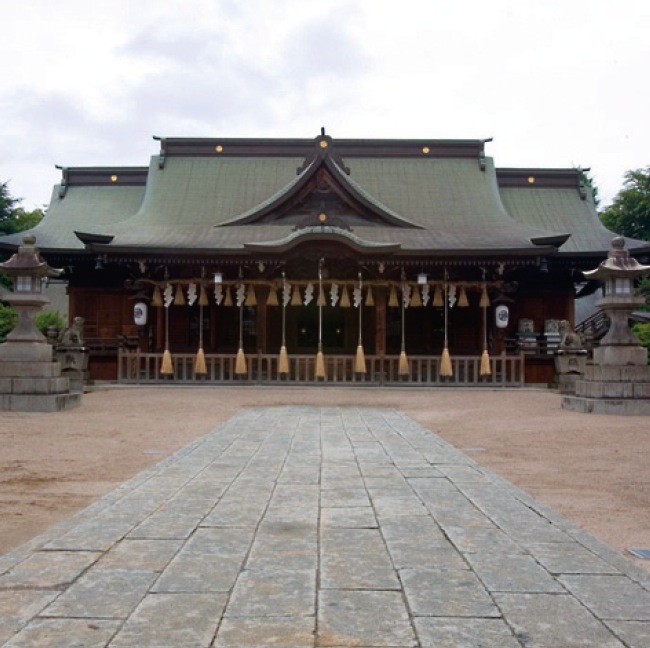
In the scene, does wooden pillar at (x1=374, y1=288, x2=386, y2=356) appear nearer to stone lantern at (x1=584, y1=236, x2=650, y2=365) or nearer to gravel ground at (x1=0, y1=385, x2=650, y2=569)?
gravel ground at (x1=0, y1=385, x2=650, y2=569)

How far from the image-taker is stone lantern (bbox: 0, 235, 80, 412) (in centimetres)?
1362

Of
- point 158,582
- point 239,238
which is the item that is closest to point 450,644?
point 158,582

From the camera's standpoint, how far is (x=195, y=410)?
14.5 m

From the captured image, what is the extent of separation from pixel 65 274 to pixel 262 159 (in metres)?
8.98

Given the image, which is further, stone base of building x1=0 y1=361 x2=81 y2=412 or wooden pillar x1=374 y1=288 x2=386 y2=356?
wooden pillar x1=374 y1=288 x2=386 y2=356

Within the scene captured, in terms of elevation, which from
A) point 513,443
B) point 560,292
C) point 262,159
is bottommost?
point 513,443

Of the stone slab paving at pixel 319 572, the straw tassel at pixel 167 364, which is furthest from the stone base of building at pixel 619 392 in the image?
the straw tassel at pixel 167 364

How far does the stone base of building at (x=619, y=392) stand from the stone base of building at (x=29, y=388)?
33.4ft

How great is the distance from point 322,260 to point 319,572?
1731cm

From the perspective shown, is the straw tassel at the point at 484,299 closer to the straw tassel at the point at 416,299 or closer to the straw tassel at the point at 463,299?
the straw tassel at the point at 463,299

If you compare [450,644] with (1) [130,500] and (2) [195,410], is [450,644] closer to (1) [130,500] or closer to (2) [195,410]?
(1) [130,500]

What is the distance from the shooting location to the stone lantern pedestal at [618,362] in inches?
532

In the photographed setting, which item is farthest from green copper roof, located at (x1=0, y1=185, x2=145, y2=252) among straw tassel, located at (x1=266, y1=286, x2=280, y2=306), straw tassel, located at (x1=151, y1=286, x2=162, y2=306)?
straw tassel, located at (x1=266, y1=286, x2=280, y2=306)

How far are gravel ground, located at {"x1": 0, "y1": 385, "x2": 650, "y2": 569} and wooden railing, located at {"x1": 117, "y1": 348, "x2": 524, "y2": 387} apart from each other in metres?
2.53
